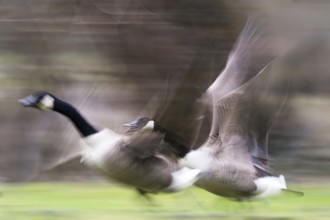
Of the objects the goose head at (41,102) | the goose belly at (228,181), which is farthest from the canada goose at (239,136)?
the goose head at (41,102)

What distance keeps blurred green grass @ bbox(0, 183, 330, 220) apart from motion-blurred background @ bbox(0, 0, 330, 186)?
1.92 ft

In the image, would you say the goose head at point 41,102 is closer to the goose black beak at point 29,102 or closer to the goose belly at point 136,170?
the goose black beak at point 29,102

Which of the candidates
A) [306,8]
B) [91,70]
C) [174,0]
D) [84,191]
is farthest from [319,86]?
[84,191]

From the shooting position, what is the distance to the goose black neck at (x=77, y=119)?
14.2 ft

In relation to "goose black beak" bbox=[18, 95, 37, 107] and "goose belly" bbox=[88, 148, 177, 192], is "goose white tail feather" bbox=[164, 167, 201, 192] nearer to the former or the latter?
"goose belly" bbox=[88, 148, 177, 192]

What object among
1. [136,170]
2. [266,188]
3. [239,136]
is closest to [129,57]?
[239,136]

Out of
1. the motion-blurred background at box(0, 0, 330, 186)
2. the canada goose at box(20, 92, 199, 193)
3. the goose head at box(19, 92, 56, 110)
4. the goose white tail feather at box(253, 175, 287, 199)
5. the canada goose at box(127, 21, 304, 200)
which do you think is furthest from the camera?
the motion-blurred background at box(0, 0, 330, 186)

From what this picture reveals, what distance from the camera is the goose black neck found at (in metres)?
4.32

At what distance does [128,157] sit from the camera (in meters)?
4.30

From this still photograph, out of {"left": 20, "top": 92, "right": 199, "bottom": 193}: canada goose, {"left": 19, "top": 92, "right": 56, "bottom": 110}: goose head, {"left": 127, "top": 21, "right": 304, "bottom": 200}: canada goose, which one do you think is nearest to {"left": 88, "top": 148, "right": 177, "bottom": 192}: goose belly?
{"left": 20, "top": 92, "right": 199, "bottom": 193}: canada goose

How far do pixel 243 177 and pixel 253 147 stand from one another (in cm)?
24

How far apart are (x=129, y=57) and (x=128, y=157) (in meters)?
2.04

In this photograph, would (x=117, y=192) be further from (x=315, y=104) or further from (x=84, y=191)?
(x=315, y=104)

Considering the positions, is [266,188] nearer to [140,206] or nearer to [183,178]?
[183,178]
